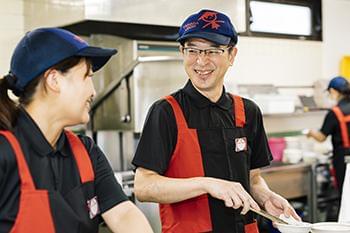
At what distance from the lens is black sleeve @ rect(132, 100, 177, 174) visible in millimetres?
1832

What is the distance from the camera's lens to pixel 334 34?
19.0 feet

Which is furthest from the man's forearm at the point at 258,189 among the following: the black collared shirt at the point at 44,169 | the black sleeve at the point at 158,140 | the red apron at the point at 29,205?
the red apron at the point at 29,205

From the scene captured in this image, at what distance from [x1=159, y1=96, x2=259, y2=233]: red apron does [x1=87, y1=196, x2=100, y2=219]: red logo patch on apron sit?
16.4 inches

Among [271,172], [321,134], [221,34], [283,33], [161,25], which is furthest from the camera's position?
[283,33]

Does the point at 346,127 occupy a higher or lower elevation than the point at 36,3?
lower

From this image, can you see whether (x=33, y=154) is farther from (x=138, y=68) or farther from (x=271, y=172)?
(x=271, y=172)

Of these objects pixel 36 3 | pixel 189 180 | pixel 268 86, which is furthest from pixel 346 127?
pixel 189 180

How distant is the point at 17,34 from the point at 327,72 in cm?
350

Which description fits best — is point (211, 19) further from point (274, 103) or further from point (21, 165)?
point (274, 103)

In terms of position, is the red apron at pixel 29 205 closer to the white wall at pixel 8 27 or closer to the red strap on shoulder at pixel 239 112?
the red strap on shoulder at pixel 239 112

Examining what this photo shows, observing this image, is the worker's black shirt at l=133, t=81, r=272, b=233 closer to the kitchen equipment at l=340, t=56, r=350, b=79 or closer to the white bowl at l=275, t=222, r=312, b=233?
the white bowl at l=275, t=222, r=312, b=233

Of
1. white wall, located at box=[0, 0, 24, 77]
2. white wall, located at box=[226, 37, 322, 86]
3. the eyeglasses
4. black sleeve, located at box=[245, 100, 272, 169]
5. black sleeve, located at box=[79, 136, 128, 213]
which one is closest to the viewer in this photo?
black sleeve, located at box=[79, 136, 128, 213]

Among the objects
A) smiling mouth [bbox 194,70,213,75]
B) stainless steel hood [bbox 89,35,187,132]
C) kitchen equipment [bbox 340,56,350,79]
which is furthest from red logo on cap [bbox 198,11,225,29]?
kitchen equipment [bbox 340,56,350,79]

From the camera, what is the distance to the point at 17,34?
3.65 metres
